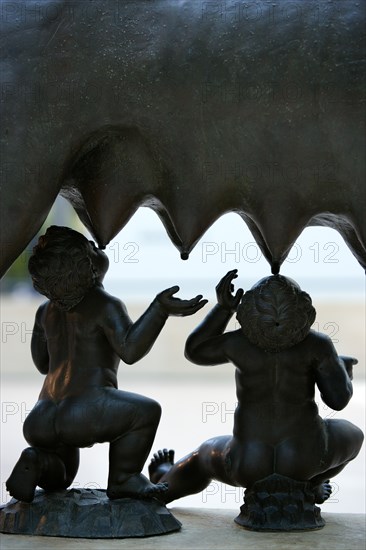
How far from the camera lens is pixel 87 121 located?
1.56 m

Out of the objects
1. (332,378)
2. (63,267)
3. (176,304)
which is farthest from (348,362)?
(63,267)

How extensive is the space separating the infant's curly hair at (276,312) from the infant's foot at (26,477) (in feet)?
1.20

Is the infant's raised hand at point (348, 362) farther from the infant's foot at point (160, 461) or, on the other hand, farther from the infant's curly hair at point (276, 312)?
the infant's foot at point (160, 461)

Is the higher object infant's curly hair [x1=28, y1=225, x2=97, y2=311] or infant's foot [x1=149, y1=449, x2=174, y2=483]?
infant's curly hair [x1=28, y1=225, x2=97, y2=311]

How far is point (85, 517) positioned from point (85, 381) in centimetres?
20

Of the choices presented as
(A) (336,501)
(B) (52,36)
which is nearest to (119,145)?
(B) (52,36)

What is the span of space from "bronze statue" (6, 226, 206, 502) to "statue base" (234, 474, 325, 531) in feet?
0.45

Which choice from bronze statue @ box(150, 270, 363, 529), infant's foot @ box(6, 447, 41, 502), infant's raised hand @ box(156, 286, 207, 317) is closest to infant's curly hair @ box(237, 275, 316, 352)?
bronze statue @ box(150, 270, 363, 529)

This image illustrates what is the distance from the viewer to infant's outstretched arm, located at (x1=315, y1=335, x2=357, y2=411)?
1754 mm

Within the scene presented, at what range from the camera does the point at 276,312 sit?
1723 mm

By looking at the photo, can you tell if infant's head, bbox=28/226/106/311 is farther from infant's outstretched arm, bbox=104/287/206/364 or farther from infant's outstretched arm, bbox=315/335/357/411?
infant's outstretched arm, bbox=315/335/357/411

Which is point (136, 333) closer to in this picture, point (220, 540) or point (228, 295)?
point (228, 295)

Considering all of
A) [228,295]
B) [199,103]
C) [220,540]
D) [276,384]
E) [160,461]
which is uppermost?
[199,103]

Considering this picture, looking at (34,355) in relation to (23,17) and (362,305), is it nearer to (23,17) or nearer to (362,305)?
(23,17)
